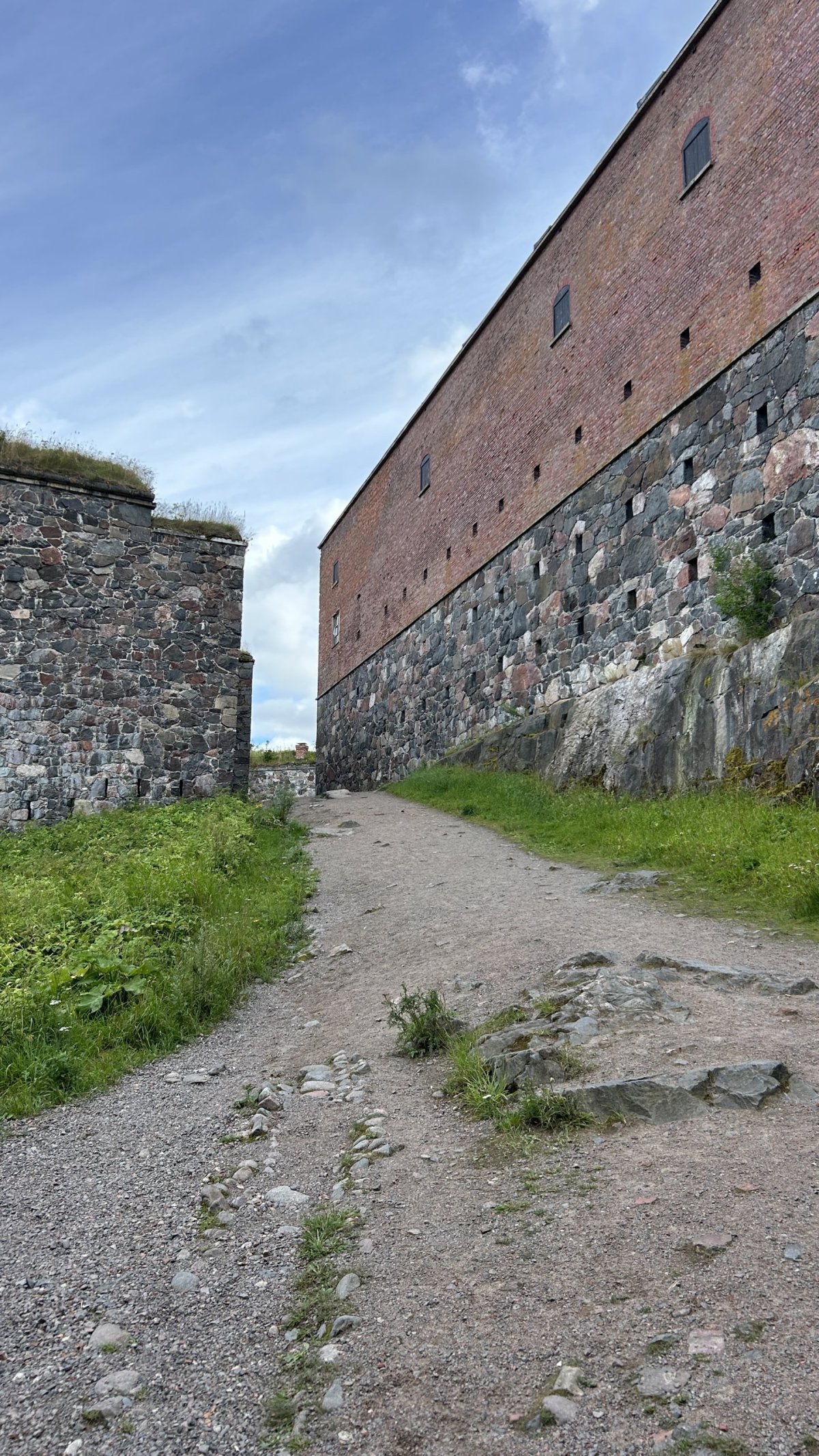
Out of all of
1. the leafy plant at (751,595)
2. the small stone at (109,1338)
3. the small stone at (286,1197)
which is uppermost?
the leafy plant at (751,595)

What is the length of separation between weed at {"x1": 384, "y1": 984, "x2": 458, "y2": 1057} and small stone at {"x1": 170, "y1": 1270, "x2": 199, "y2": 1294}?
2.03 m

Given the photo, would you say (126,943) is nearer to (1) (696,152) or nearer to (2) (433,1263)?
(2) (433,1263)

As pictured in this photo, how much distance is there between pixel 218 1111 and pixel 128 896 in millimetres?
3895

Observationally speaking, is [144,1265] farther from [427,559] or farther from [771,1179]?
[427,559]

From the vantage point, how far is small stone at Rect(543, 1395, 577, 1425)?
2066 millimetres

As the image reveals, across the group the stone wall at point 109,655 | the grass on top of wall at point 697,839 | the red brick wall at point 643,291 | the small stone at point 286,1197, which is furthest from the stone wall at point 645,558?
the small stone at point 286,1197

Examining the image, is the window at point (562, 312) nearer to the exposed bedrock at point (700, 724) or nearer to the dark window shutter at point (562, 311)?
the dark window shutter at point (562, 311)

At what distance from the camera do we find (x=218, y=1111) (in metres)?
4.45

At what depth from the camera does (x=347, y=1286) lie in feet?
9.02

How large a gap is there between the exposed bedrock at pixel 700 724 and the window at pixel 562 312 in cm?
739

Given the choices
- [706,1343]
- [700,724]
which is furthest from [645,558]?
[706,1343]

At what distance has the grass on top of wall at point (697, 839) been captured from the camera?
24.8 ft

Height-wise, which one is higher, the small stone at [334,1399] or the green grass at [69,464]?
the green grass at [69,464]

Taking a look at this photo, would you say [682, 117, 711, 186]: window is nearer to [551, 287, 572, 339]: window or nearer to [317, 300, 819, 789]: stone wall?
[551, 287, 572, 339]: window
